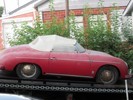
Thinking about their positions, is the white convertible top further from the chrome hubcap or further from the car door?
the chrome hubcap

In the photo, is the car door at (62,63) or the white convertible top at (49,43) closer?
the car door at (62,63)

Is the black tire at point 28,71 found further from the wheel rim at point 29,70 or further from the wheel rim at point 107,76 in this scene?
the wheel rim at point 107,76

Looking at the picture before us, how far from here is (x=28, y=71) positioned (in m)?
9.30

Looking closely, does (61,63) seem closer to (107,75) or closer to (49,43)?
(49,43)

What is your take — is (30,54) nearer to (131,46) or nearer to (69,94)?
(69,94)

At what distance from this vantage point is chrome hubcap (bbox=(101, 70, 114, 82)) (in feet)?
31.6

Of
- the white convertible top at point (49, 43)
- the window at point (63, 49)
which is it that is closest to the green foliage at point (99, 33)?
the white convertible top at point (49, 43)

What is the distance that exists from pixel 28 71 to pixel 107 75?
6.11 ft

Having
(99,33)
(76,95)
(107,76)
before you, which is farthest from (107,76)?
(99,33)

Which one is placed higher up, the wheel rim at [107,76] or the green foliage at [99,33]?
the green foliage at [99,33]

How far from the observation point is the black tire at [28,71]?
930cm

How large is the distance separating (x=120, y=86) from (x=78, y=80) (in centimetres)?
99

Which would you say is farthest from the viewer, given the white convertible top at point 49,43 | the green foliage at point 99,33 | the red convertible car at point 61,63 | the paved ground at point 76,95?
the green foliage at point 99,33

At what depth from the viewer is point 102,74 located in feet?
31.6
